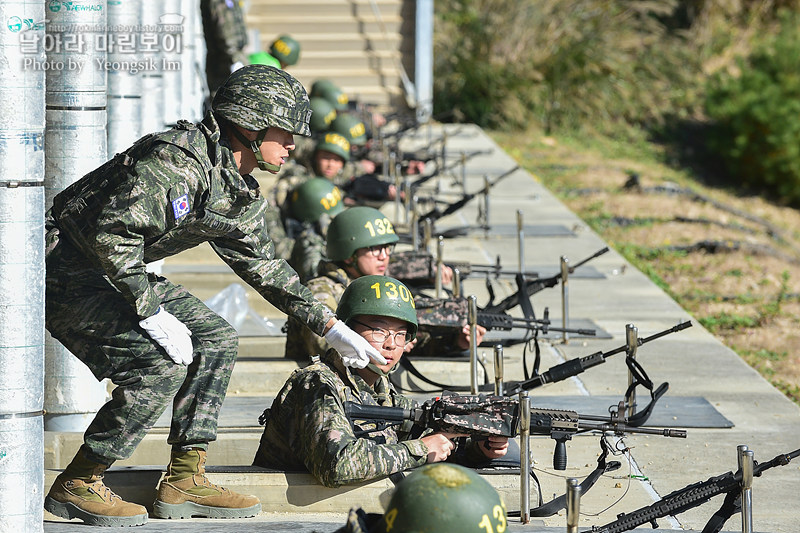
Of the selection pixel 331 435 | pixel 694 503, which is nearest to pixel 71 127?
pixel 331 435

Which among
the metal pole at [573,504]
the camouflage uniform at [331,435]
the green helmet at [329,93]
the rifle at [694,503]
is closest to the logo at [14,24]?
the camouflage uniform at [331,435]

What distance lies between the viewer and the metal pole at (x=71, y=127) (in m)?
5.70

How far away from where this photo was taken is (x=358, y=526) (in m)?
3.41

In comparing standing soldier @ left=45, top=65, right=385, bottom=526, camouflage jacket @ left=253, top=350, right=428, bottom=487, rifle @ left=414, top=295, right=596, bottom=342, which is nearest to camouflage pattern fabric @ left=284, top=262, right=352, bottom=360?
rifle @ left=414, top=295, right=596, bottom=342

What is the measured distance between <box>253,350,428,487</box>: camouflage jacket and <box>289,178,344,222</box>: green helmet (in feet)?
15.1

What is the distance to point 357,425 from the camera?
5258 mm

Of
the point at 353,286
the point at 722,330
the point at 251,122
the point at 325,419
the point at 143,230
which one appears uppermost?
the point at 251,122

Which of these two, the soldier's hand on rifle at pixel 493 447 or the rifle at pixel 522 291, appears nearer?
the soldier's hand on rifle at pixel 493 447

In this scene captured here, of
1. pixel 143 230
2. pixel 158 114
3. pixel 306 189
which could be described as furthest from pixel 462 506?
pixel 306 189

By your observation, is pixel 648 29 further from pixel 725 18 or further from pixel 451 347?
pixel 451 347

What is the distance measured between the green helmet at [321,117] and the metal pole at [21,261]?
9278 millimetres

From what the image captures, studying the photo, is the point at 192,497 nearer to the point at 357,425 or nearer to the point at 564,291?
the point at 357,425

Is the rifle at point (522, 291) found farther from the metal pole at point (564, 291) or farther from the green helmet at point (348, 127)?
the green helmet at point (348, 127)

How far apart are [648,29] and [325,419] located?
75.0 ft
